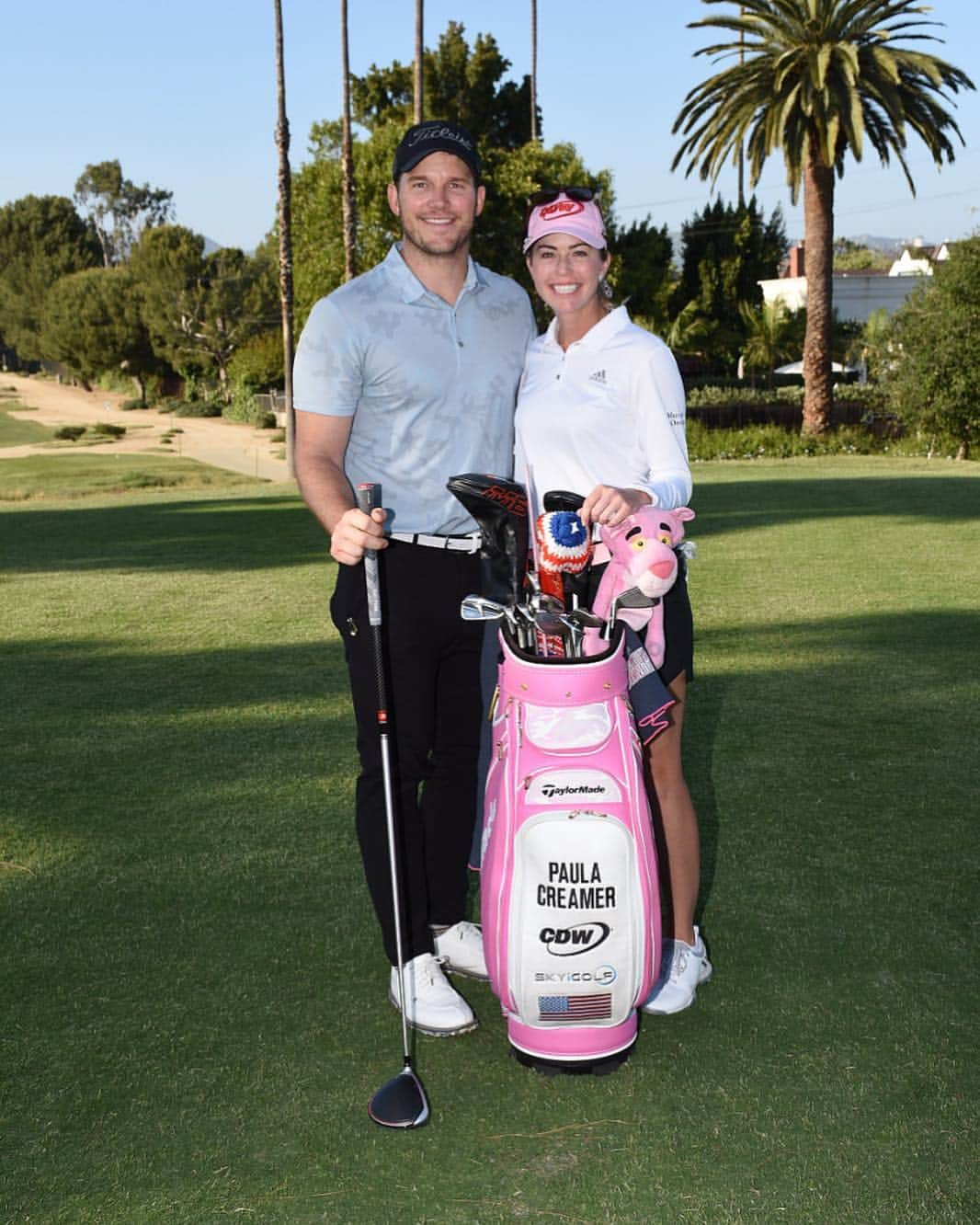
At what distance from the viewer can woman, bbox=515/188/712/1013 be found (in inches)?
137

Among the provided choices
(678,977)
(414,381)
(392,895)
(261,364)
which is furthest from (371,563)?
(261,364)

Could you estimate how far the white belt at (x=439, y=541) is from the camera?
377 cm


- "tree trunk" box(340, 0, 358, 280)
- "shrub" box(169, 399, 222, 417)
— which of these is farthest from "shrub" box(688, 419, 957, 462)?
"shrub" box(169, 399, 222, 417)

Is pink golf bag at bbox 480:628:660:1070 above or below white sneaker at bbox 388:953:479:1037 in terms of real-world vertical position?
above

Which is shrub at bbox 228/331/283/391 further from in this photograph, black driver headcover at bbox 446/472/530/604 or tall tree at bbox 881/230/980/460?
black driver headcover at bbox 446/472/530/604

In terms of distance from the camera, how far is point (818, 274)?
35.0m

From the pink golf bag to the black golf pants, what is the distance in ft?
1.51

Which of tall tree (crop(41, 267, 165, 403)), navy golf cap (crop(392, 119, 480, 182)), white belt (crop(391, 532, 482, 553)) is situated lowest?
white belt (crop(391, 532, 482, 553))

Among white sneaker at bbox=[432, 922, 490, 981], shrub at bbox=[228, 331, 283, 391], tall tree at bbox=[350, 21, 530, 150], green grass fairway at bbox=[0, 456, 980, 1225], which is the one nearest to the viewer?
green grass fairway at bbox=[0, 456, 980, 1225]

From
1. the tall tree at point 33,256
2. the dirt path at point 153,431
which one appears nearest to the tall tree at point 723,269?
the dirt path at point 153,431

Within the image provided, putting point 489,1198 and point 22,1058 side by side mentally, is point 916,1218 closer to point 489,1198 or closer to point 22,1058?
point 489,1198

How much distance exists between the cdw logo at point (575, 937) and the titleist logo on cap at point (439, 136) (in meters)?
2.07

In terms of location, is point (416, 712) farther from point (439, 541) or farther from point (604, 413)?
point (604, 413)

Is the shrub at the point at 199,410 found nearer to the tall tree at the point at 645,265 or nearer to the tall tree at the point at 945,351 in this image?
the tall tree at the point at 645,265
